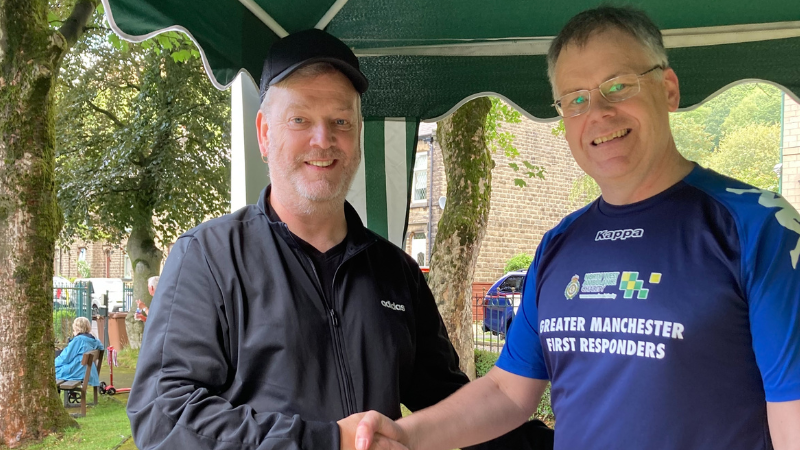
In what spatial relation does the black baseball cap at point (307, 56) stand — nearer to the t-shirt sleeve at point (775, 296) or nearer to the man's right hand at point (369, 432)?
the man's right hand at point (369, 432)

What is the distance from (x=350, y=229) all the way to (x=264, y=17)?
3.40ft

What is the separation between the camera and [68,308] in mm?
18484

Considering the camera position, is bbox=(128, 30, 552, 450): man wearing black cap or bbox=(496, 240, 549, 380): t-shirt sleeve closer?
bbox=(128, 30, 552, 450): man wearing black cap

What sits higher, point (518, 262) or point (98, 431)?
point (518, 262)

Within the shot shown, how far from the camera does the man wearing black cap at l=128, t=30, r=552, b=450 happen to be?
164 centimetres

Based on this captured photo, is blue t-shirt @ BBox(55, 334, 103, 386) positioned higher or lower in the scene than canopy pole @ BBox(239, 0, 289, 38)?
lower

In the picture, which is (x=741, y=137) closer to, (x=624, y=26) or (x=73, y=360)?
(x=73, y=360)

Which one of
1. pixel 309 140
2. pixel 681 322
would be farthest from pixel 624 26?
pixel 309 140

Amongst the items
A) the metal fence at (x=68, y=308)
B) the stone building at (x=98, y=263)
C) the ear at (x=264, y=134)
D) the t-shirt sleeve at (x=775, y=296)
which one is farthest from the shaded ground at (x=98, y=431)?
the stone building at (x=98, y=263)

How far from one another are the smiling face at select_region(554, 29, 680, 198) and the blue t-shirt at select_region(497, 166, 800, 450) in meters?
0.10

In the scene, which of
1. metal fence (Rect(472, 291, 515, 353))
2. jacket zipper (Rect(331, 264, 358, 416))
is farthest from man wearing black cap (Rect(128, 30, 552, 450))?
metal fence (Rect(472, 291, 515, 353))

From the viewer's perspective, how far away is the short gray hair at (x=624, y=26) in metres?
1.85

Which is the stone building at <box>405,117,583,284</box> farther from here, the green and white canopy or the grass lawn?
the green and white canopy

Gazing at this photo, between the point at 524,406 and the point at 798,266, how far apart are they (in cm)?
102
